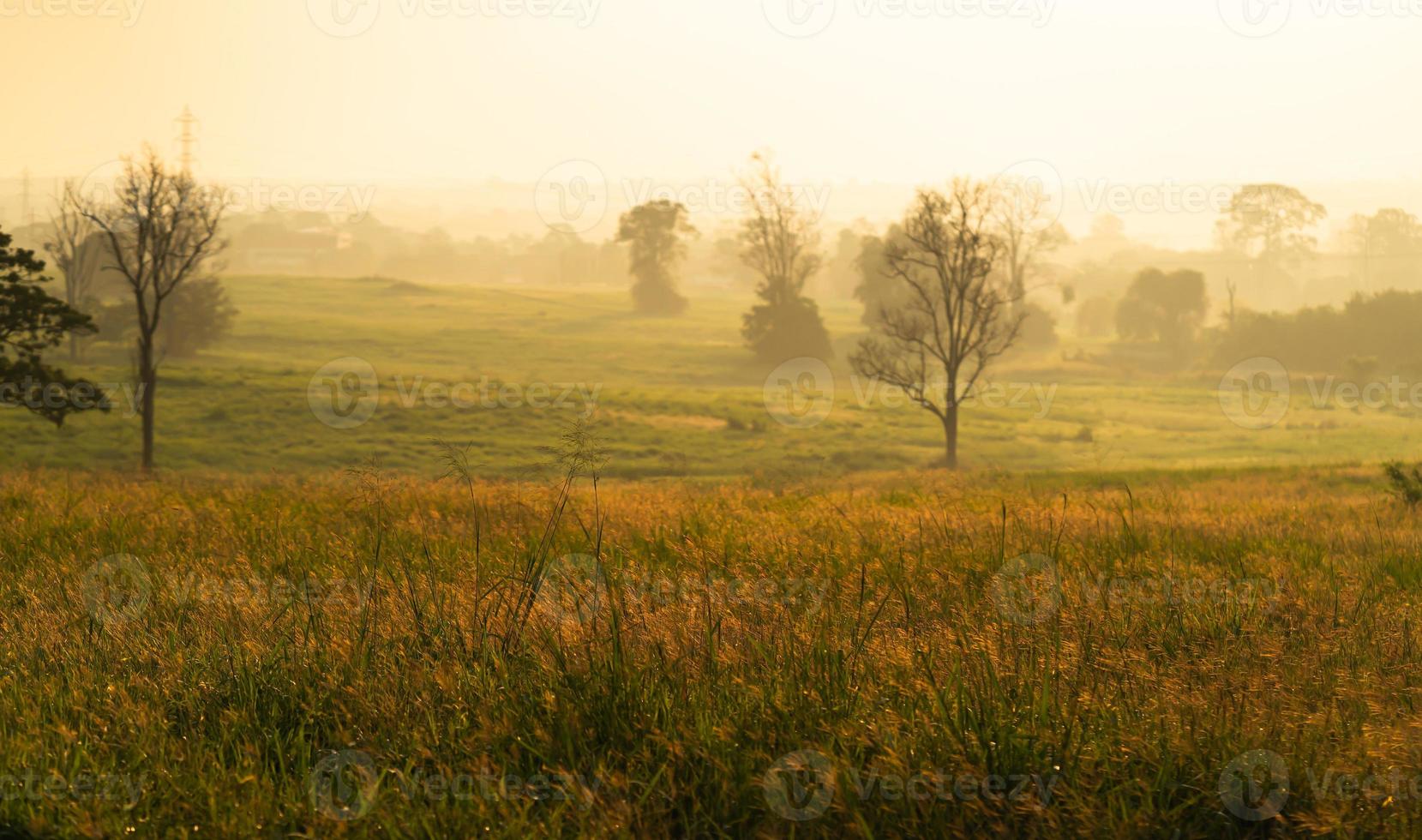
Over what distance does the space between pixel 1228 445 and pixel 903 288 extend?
40.0m

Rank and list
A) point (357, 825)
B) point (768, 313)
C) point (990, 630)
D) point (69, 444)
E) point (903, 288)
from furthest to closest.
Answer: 1. point (903, 288)
2. point (768, 313)
3. point (69, 444)
4. point (990, 630)
5. point (357, 825)

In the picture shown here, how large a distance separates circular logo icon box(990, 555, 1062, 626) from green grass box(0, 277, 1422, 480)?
2177 centimetres

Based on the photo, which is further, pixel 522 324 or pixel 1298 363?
pixel 522 324

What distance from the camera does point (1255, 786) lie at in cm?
408

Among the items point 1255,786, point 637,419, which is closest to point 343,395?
point 637,419

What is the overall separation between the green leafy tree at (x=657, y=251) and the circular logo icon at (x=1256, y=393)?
4782cm

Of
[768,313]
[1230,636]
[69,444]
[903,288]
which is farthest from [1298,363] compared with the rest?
[1230,636]

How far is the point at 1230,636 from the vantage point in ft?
20.3

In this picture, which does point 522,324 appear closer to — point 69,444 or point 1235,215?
point 69,444

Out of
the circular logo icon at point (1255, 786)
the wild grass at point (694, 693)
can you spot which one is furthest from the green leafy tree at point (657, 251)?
the circular logo icon at point (1255, 786)

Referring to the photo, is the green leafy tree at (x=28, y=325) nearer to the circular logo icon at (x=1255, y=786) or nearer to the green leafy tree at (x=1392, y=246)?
the circular logo icon at (x=1255, y=786)

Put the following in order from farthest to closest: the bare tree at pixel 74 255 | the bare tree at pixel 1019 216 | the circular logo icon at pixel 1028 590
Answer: the bare tree at pixel 1019 216 → the bare tree at pixel 74 255 → the circular logo icon at pixel 1028 590

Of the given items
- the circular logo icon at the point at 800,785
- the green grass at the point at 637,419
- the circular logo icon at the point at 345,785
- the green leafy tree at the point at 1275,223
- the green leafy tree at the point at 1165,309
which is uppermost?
the green leafy tree at the point at 1275,223

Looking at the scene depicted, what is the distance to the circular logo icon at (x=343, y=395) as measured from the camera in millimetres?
49791
